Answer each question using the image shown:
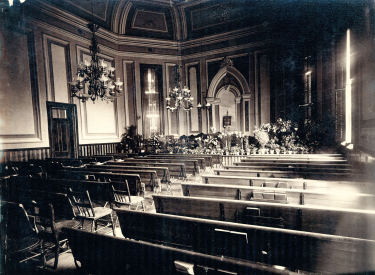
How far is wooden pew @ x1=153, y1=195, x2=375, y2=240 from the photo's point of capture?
178cm

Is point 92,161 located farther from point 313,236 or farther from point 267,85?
point 267,85

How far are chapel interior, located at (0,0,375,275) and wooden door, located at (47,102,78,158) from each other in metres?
0.06

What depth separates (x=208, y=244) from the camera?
1.73m

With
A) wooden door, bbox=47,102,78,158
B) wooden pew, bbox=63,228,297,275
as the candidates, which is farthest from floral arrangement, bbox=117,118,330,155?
wooden pew, bbox=63,228,297,275

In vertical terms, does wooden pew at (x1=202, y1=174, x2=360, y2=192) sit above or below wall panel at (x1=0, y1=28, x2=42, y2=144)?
below

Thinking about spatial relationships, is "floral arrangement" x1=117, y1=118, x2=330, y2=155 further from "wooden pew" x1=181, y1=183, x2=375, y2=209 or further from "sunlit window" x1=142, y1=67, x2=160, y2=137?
"wooden pew" x1=181, y1=183, x2=375, y2=209

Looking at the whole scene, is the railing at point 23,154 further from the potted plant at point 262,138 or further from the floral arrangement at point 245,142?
the potted plant at point 262,138

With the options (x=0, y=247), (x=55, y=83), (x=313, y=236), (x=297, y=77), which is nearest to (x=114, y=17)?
(x=55, y=83)

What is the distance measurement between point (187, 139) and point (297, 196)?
9110 mm

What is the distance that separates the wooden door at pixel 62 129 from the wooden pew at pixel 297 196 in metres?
8.17

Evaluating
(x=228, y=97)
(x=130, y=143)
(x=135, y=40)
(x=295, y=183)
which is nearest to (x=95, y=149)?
(x=130, y=143)

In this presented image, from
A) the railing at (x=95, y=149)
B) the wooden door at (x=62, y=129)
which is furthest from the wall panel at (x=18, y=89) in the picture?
the railing at (x=95, y=149)

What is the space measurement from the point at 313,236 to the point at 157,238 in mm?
1393

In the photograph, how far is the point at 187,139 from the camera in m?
11.4
